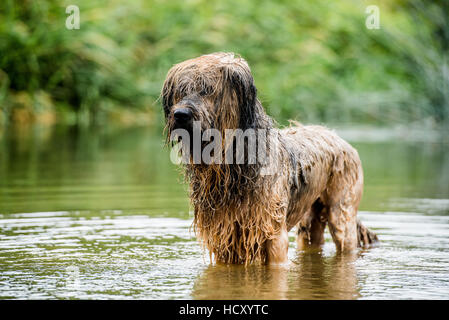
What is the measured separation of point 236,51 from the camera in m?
33.9

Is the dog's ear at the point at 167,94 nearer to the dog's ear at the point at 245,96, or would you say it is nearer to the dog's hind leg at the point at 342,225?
the dog's ear at the point at 245,96

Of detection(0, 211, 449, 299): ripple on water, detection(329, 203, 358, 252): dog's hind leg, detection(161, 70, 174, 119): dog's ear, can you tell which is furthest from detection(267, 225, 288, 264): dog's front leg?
detection(161, 70, 174, 119): dog's ear

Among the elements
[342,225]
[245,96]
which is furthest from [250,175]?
[342,225]

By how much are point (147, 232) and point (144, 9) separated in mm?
28727

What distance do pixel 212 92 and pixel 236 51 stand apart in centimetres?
2773

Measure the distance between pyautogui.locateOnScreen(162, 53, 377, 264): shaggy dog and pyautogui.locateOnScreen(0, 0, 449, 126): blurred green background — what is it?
16211 millimetres

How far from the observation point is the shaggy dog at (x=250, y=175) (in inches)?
258

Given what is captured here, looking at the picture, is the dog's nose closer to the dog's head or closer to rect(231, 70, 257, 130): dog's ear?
the dog's head

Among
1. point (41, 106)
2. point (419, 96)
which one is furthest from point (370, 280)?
point (41, 106)

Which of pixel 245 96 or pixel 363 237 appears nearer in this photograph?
pixel 245 96

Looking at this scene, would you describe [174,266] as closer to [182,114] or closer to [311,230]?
[182,114]

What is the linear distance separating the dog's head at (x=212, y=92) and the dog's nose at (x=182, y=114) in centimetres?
3

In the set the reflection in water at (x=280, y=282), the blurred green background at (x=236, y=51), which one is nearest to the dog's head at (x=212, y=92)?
the reflection in water at (x=280, y=282)

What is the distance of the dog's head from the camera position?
642cm
